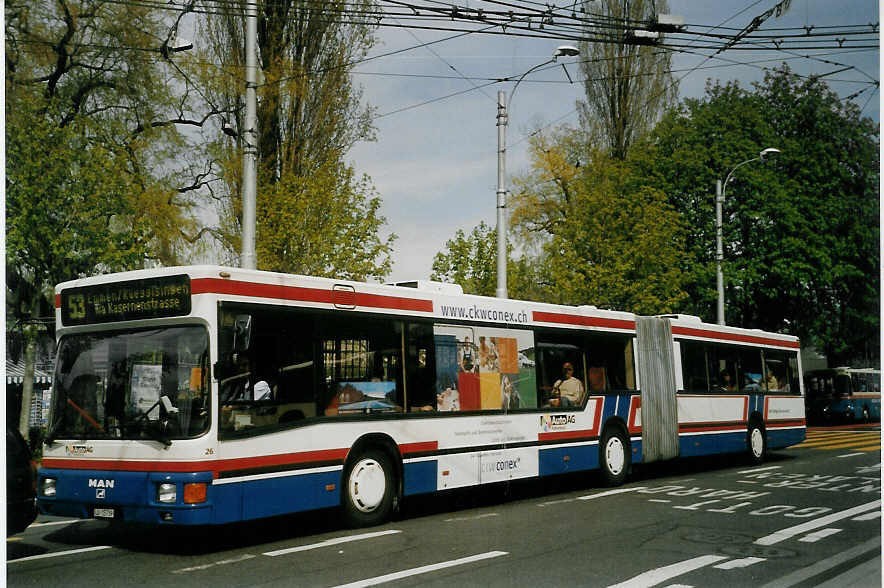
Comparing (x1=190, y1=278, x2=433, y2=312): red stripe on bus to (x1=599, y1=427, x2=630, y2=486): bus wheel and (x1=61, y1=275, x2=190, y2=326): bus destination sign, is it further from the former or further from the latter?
(x1=599, y1=427, x2=630, y2=486): bus wheel

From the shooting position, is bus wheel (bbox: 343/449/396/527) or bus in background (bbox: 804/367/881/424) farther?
bus in background (bbox: 804/367/881/424)

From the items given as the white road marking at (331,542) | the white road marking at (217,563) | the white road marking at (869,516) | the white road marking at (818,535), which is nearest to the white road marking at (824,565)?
the white road marking at (818,535)

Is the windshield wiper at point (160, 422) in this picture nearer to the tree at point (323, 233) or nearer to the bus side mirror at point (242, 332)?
the bus side mirror at point (242, 332)

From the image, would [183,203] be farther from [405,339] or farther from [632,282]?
[405,339]

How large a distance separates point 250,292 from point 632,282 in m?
19.5

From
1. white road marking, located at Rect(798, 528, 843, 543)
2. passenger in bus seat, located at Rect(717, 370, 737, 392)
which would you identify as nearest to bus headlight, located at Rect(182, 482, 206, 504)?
white road marking, located at Rect(798, 528, 843, 543)

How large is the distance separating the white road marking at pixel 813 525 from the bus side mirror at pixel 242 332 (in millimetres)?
5200

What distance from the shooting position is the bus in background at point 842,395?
42156 mm

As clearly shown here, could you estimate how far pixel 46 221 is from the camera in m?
18.1

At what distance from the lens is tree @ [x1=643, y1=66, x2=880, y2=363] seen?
3089 cm

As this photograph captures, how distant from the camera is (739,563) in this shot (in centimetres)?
842

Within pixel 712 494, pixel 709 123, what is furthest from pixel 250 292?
pixel 709 123

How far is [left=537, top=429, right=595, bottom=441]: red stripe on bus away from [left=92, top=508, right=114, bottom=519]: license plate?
20.1ft

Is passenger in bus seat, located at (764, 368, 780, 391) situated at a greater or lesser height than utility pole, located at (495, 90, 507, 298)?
lesser
